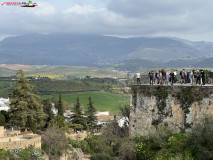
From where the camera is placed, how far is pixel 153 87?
20391 mm

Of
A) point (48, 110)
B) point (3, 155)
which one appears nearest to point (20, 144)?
point (3, 155)

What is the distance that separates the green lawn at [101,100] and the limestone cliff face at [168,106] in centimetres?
6920

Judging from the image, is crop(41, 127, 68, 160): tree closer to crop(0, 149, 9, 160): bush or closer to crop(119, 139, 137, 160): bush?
crop(0, 149, 9, 160): bush

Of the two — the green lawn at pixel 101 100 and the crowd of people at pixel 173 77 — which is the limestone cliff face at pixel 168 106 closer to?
the crowd of people at pixel 173 77

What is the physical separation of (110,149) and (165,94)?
1492 cm

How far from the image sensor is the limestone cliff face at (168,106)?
60.2ft

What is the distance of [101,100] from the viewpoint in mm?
100125

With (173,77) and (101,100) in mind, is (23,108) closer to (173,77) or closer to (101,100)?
(173,77)

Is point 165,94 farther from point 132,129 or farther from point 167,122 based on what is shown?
point 132,129

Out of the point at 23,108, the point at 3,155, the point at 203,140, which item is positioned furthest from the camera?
the point at 23,108

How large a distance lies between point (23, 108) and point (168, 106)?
71.2 feet

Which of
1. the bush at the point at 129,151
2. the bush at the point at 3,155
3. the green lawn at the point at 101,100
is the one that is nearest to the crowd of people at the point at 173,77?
the bush at the point at 129,151

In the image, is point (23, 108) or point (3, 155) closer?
point (3, 155)

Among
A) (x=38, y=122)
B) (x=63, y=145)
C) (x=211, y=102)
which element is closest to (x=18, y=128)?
(x=38, y=122)
